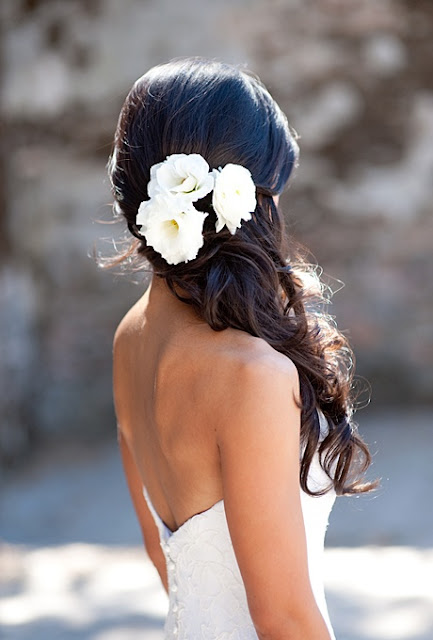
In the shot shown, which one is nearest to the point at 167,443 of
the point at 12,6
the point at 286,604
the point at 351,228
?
the point at 286,604

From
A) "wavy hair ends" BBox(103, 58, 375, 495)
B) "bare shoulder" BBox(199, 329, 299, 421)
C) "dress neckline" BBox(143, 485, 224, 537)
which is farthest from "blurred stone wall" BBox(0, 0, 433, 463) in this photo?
"bare shoulder" BBox(199, 329, 299, 421)

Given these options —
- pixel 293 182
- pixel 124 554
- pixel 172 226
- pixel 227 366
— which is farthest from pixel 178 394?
pixel 293 182

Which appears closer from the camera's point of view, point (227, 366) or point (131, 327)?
point (227, 366)

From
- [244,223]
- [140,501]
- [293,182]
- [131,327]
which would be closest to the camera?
[244,223]

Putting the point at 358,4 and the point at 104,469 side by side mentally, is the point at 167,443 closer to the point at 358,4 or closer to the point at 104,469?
the point at 104,469

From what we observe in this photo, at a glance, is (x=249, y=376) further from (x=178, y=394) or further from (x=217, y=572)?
(x=217, y=572)

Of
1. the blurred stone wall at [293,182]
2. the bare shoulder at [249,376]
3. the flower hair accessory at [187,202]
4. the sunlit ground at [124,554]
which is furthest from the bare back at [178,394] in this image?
the blurred stone wall at [293,182]

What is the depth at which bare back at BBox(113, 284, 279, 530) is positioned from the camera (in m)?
1.07

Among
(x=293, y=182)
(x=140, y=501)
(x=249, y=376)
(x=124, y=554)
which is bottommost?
(x=249, y=376)

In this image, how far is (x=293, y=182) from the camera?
4176 mm

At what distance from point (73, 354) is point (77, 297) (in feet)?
0.94

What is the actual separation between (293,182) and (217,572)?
314cm

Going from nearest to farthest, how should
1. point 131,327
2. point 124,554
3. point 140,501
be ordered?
point 131,327 < point 140,501 < point 124,554

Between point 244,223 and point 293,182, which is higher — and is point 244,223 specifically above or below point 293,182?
below
